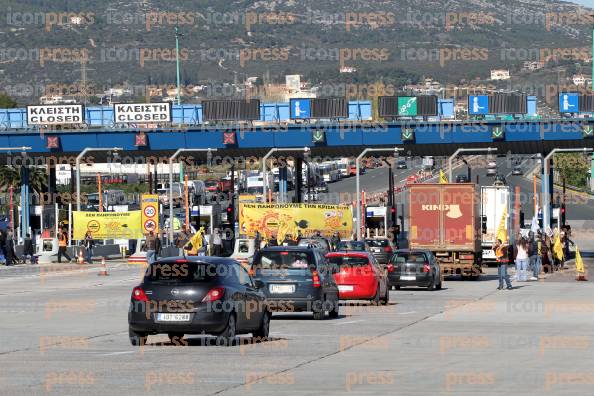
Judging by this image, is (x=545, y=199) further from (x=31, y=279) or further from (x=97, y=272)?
(x=31, y=279)

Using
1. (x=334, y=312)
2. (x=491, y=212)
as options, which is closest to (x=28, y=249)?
(x=491, y=212)

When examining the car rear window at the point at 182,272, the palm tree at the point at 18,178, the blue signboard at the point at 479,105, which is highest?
the blue signboard at the point at 479,105

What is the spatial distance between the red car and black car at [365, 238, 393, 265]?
2884 cm

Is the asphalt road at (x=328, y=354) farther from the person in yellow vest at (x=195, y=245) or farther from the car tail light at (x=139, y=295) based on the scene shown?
the person in yellow vest at (x=195, y=245)

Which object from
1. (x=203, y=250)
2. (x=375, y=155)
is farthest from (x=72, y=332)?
(x=375, y=155)

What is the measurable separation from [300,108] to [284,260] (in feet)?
171

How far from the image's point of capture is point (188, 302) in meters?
23.1

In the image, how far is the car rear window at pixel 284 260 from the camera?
29969mm

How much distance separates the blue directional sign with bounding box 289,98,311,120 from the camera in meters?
81.2

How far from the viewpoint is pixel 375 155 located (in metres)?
86.8

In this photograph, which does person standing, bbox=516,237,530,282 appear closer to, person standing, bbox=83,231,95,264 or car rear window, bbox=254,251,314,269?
car rear window, bbox=254,251,314,269

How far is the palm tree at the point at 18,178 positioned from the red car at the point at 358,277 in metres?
96.3

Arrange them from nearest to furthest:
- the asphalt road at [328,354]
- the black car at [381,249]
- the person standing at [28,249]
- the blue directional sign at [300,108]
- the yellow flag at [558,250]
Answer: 1. the asphalt road at [328,354]
2. the yellow flag at [558,250]
3. the person standing at [28,249]
4. the black car at [381,249]
5. the blue directional sign at [300,108]

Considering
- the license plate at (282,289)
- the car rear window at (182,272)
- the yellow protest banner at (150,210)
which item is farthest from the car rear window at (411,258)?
the yellow protest banner at (150,210)
